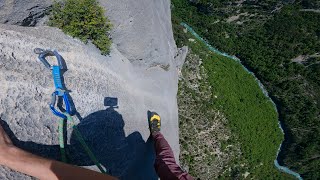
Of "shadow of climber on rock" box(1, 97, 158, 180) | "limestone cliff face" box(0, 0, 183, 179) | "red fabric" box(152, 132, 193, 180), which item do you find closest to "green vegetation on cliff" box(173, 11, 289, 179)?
"limestone cliff face" box(0, 0, 183, 179)

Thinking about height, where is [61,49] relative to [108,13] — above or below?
below

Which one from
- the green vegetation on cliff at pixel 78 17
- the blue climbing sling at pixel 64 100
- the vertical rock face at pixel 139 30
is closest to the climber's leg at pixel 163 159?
the blue climbing sling at pixel 64 100

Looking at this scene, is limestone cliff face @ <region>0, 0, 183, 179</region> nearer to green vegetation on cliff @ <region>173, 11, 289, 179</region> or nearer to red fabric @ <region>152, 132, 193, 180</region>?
red fabric @ <region>152, 132, 193, 180</region>

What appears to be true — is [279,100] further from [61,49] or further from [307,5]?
[61,49]

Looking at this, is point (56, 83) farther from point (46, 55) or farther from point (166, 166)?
point (166, 166)

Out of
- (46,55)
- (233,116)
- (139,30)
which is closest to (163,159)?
(46,55)

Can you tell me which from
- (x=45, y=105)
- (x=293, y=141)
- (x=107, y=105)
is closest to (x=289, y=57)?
(x=293, y=141)

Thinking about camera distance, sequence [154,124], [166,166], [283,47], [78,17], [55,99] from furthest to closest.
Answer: [283,47]
[154,124]
[78,17]
[55,99]
[166,166]
